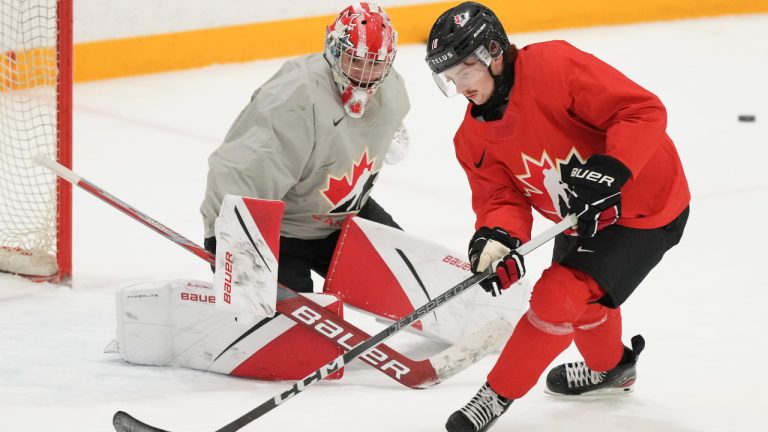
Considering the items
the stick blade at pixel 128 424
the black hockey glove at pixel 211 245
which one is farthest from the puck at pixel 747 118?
the stick blade at pixel 128 424

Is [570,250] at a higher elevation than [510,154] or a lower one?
lower

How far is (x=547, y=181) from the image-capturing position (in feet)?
7.20

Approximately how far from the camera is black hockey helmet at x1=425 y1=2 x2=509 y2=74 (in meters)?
2.07

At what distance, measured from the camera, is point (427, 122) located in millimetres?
5367

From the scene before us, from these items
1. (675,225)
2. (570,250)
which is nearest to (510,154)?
(570,250)

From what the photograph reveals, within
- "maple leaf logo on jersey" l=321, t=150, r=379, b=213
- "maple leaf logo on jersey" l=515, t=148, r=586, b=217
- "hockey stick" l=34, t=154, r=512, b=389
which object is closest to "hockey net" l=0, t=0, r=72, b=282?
"hockey stick" l=34, t=154, r=512, b=389

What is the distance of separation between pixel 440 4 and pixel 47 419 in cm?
498

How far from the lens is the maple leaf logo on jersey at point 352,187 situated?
2.75 metres

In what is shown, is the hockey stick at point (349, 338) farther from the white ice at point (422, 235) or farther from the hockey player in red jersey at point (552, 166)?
the hockey player in red jersey at point (552, 166)

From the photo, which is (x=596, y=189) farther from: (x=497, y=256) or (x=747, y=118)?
(x=747, y=118)

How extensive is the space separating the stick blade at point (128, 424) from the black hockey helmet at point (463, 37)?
88 centimetres

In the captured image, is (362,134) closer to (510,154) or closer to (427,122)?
(510,154)

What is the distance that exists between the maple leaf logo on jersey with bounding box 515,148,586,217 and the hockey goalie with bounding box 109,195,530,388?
0.52 m

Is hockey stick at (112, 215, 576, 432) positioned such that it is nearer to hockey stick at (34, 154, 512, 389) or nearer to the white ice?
the white ice
